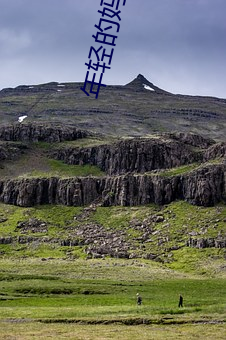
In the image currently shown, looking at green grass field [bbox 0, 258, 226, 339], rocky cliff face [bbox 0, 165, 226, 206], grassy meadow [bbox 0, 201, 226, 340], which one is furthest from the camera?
rocky cliff face [bbox 0, 165, 226, 206]

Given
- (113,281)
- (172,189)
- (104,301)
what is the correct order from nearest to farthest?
(104,301) → (113,281) → (172,189)

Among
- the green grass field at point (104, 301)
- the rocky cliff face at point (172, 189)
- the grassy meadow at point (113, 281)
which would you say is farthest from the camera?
the rocky cliff face at point (172, 189)

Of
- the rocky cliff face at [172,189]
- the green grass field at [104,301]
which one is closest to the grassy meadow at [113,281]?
the green grass field at [104,301]

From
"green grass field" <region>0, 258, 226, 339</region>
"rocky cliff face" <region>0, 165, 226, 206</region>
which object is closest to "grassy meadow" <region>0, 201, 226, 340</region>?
"green grass field" <region>0, 258, 226, 339</region>

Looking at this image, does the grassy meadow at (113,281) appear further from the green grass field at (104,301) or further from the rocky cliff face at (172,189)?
the rocky cliff face at (172,189)

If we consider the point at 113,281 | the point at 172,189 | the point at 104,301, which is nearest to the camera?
the point at 104,301

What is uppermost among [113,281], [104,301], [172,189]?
[172,189]

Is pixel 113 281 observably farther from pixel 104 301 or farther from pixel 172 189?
pixel 172 189

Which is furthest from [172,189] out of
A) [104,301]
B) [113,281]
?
[104,301]

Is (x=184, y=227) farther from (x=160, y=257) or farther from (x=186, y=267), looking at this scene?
(x=186, y=267)

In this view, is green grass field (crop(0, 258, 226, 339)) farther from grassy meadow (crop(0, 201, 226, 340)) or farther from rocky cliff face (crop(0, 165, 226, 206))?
rocky cliff face (crop(0, 165, 226, 206))

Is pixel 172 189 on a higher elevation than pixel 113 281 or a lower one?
higher

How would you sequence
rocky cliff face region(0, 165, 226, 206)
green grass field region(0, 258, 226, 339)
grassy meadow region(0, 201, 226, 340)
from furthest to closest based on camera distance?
rocky cliff face region(0, 165, 226, 206), grassy meadow region(0, 201, 226, 340), green grass field region(0, 258, 226, 339)

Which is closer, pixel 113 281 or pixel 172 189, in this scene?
pixel 113 281
